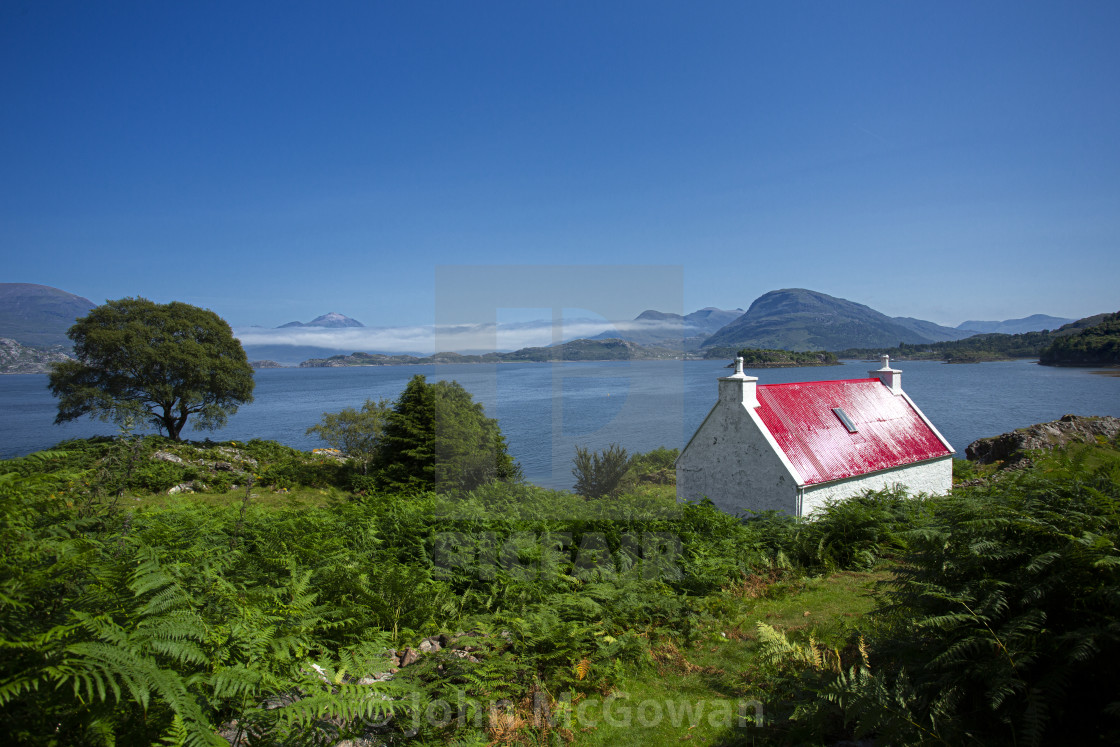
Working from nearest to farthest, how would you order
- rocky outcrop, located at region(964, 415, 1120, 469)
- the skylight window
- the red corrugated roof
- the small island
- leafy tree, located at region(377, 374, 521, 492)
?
the red corrugated roof → the skylight window → leafy tree, located at region(377, 374, 521, 492) → rocky outcrop, located at region(964, 415, 1120, 469) → the small island

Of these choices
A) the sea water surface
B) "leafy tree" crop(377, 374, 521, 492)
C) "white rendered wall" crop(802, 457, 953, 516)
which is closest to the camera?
"white rendered wall" crop(802, 457, 953, 516)

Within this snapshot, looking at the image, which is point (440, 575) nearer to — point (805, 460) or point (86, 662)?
point (86, 662)

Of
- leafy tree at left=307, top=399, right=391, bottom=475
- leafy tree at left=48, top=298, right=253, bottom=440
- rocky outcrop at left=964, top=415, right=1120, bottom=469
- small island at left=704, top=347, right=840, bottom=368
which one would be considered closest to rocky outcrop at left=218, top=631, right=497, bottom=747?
leafy tree at left=307, top=399, right=391, bottom=475

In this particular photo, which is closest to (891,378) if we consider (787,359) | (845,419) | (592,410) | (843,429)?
→ (845,419)

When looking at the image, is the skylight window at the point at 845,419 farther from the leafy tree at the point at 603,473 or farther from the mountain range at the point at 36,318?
the mountain range at the point at 36,318

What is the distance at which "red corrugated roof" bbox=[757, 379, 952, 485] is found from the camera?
14844 millimetres

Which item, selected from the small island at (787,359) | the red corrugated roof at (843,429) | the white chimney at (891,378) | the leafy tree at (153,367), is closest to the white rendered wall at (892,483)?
the red corrugated roof at (843,429)

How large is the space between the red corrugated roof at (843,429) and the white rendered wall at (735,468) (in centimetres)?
58

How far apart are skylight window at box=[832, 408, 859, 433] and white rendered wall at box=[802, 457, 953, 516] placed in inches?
61.9

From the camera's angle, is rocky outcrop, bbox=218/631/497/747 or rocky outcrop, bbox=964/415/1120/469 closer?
rocky outcrop, bbox=218/631/497/747

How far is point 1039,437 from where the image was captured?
23438 millimetres

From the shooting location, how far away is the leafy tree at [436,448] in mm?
17750

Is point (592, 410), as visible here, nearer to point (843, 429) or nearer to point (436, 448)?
point (436, 448)

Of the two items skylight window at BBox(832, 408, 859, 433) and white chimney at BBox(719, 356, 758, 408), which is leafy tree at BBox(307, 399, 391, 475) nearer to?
white chimney at BBox(719, 356, 758, 408)
